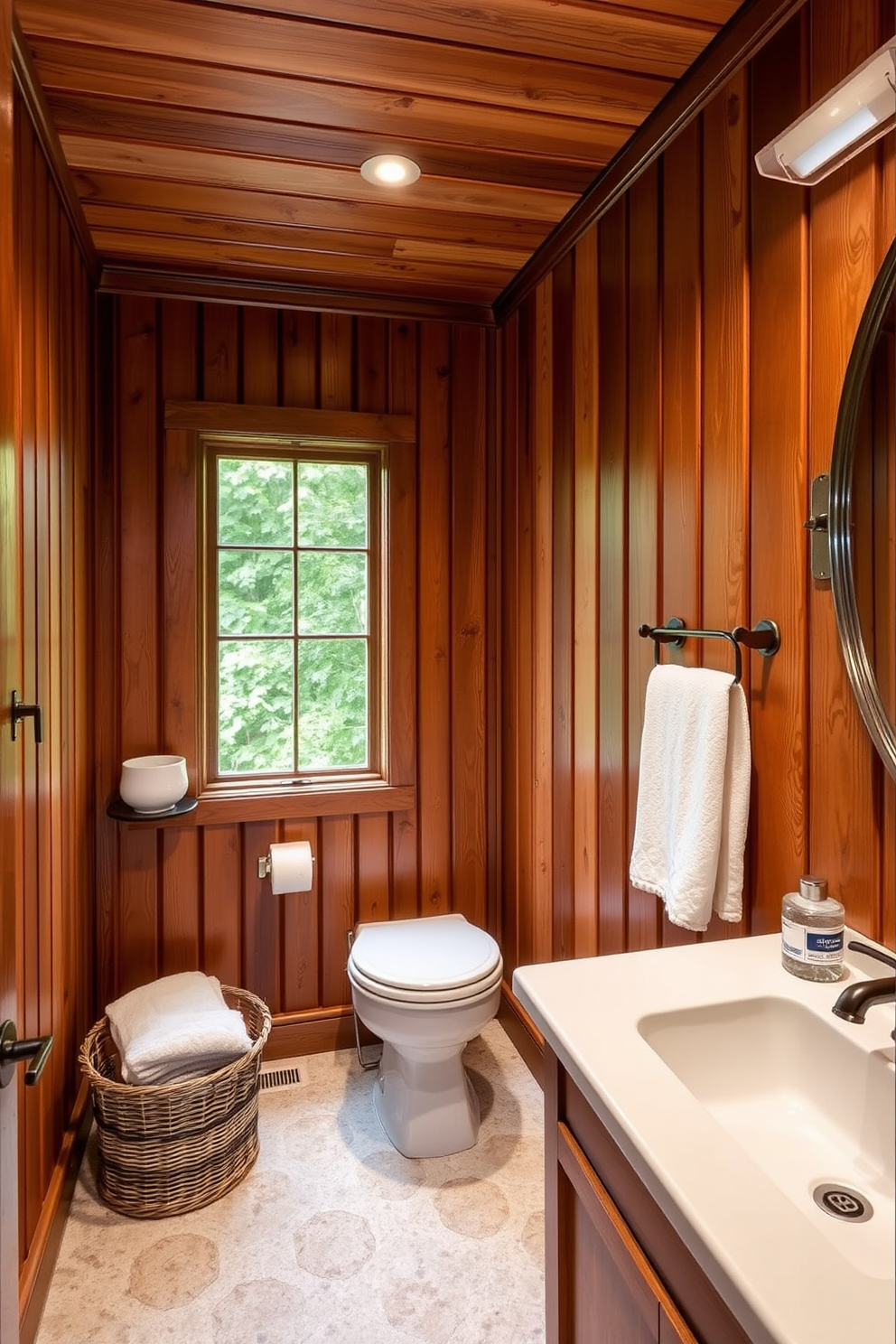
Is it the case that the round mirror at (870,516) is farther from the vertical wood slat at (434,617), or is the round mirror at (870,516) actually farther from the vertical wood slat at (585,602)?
the vertical wood slat at (434,617)

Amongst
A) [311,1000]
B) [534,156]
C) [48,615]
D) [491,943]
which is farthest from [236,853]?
[534,156]

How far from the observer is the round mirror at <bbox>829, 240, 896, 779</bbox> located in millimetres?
1039

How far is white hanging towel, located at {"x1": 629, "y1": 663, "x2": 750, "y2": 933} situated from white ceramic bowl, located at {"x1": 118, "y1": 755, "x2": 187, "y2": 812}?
138 cm

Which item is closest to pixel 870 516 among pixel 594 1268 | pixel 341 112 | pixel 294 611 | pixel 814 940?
pixel 814 940

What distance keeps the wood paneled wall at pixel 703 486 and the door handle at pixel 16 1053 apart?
102cm

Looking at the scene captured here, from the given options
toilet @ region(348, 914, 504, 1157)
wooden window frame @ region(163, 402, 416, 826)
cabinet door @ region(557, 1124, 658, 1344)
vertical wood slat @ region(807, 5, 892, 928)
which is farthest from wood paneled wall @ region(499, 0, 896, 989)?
cabinet door @ region(557, 1124, 658, 1344)

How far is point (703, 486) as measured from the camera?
1494mm

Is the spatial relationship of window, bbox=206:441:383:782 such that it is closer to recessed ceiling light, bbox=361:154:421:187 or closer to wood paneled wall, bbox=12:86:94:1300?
wood paneled wall, bbox=12:86:94:1300

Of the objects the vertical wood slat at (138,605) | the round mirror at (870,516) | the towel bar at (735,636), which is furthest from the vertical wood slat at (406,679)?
the round mirror at (870,516)

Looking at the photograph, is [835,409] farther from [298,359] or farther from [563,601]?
[298,359]

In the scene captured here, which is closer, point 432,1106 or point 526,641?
point 432,1106

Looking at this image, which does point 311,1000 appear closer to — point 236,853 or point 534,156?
point 236,853

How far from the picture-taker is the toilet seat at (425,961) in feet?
6.39

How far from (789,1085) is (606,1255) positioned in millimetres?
309
